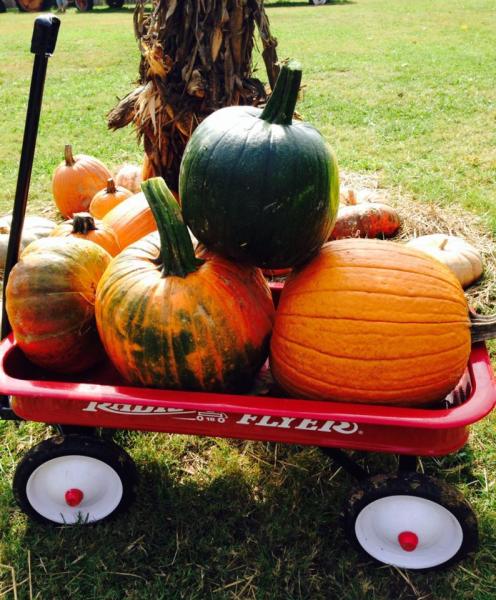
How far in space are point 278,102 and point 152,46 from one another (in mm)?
1774

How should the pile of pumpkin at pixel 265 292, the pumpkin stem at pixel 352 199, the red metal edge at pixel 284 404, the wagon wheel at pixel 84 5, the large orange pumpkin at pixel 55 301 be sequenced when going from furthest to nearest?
the wagon wheel at pixel 84 5 → the pumpkin stem at pixel 352 199 → the large orange pumpkin at pixel 55 301 → the pile of pumpkin at pixel 265 292 → the red metal edge at pixel 284 404

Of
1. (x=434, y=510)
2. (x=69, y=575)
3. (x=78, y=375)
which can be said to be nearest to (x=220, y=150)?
(x=78, y=375)

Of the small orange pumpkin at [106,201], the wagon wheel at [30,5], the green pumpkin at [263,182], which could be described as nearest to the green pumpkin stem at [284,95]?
the green pumpkin at [263,182]

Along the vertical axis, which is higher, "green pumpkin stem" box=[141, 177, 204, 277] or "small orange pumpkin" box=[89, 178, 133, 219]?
"green pumpkin stem" box=[141, 177, 204, 277]

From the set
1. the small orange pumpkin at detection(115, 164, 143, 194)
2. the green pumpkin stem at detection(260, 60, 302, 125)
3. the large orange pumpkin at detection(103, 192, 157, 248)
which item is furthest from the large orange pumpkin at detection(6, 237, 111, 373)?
the small orange pumpkin at detection(115, 164, 143, 194)

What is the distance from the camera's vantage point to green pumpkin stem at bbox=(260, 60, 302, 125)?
174 cm

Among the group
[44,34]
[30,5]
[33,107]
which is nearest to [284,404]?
[33,107]

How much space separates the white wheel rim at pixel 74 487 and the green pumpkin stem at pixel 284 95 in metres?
1.30

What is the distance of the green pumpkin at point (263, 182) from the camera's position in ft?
5.75

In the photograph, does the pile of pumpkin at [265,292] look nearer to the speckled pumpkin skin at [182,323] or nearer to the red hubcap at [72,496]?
the speckled pumpkin skin at [182,323]

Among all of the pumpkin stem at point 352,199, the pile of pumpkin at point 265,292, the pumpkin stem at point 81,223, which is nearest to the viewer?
the pile of pumpkin at point 265,292

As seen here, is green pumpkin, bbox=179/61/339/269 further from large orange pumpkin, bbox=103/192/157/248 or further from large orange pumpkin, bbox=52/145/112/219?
large orange pumpkin, bbox=52/145/112/219

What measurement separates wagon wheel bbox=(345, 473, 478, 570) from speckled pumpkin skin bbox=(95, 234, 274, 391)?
574 millimetres

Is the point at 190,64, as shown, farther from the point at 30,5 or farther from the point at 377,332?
the point at 30,5
